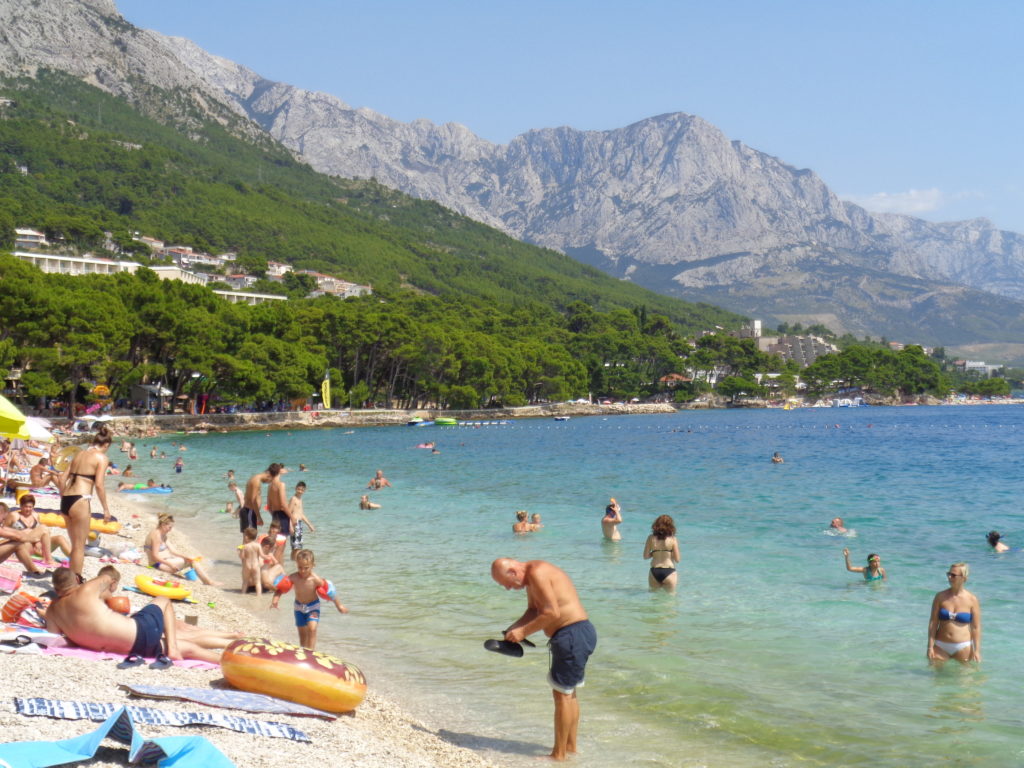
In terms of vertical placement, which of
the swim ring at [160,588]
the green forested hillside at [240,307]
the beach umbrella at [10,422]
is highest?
the green forested hillside at [240,307]

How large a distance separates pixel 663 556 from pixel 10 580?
28.7 feet

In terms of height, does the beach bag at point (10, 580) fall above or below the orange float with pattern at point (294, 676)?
above

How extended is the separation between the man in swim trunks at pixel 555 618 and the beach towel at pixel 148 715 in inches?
73.8

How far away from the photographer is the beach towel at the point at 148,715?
6.20 m

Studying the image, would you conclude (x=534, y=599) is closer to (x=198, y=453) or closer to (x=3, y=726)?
(x=3, y=726)

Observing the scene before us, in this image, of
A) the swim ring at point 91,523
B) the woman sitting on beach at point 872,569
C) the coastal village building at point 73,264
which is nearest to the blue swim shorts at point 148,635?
the swim ring at point 91,523

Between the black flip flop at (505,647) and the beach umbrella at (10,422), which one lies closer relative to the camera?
the black flip flop at (505,647)

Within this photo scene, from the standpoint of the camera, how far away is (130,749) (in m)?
5.59

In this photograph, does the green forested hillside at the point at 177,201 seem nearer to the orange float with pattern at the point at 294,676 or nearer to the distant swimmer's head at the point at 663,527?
the distant swimmer's head at the point at 663,527

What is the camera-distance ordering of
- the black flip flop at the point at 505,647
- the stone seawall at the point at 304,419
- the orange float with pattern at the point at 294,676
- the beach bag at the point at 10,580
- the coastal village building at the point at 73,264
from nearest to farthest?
1. the black flip flop at the point at 505,647
2. the orange float with pattern at the point at 294,676
3. the beach bag at the point at 10,580
4. the stone seawall at the point at 304,419
5. the coastal village building at the point at 73,264

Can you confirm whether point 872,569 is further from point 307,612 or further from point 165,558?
point 165,558

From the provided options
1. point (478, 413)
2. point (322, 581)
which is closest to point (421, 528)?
point (322, 581)

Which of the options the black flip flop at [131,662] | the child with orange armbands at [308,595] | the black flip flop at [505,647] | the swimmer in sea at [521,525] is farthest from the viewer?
the swimmer in sea at [521,525]

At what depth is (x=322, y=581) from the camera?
9.55m
